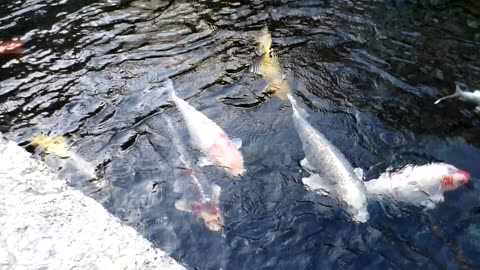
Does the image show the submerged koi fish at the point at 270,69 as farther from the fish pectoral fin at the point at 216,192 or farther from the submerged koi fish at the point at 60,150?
the submerged koi fish at the point at 60,150

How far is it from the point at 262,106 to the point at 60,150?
207 cm

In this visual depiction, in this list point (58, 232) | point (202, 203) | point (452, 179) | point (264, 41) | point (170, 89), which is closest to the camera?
point (58, 232)

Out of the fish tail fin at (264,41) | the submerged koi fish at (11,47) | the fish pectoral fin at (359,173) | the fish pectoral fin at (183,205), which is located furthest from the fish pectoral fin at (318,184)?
the submerged koi fish at (11,47)

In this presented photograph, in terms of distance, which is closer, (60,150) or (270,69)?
(60,150)

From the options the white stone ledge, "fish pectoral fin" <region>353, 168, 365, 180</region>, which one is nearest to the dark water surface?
"fish pectoral fin" <region>353, 168, 365, 180</region>

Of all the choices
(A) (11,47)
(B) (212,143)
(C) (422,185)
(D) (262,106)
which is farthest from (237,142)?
(A) (11,47)

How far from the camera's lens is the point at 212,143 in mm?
5438

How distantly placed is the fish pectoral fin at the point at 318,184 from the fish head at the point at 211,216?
Result: 0.82 metres

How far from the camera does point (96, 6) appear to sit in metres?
8.51

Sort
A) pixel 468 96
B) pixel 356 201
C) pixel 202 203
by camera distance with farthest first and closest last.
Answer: pixel 468 96 → pixel 202 203 → pixel 356 201

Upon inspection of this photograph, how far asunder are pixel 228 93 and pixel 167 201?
1.73 meters

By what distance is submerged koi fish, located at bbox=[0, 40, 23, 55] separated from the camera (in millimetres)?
7508

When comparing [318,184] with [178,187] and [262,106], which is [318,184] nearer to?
[178,187]

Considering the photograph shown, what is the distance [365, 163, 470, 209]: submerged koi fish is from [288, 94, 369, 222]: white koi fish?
229mm
